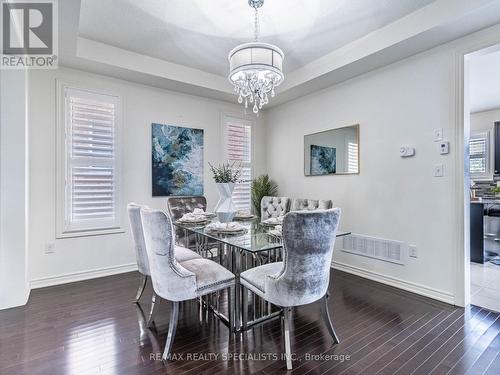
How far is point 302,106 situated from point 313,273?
10.6 ft

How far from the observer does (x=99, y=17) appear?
2.63 m

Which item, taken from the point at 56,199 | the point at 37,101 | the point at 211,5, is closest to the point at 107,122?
the point at 37,101

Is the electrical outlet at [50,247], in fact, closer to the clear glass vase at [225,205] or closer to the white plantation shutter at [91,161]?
the white plantation shutter at [91,161]

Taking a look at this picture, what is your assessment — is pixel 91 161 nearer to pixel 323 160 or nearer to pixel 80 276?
pixel 80 276

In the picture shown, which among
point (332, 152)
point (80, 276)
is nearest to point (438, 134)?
point (332, 152)

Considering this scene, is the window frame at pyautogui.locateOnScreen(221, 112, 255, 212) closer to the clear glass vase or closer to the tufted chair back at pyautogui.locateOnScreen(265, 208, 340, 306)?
the clear glass vase

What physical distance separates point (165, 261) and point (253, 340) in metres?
0.92

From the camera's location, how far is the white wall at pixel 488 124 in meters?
5.64

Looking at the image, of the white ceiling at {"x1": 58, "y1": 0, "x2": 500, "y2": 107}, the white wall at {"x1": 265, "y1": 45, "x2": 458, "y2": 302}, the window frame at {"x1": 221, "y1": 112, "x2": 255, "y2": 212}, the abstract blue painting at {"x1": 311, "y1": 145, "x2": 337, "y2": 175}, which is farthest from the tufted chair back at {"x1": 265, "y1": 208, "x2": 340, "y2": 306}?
the window frame at {"x1": 221, "y1": 112, "x2": 255, "y2": 212}

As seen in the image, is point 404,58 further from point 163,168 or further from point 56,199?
point 56,199

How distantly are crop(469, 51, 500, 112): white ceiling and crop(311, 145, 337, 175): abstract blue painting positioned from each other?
1.83 m

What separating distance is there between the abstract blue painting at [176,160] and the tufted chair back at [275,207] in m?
1.20

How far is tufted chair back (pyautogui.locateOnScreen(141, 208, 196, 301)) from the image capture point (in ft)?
6.06

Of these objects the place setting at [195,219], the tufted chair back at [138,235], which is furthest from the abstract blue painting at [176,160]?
the tufted chair back at [138,235]
